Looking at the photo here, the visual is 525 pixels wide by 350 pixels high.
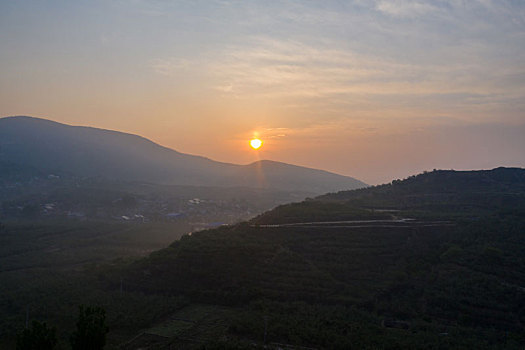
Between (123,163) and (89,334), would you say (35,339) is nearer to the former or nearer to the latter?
(89,334)

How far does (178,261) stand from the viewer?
32.8 m

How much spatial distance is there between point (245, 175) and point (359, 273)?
468 ft

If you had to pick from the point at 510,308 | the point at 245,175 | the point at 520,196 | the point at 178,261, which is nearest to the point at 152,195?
the point at 245,175

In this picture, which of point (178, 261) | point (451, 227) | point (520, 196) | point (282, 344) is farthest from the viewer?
point (520, 196)

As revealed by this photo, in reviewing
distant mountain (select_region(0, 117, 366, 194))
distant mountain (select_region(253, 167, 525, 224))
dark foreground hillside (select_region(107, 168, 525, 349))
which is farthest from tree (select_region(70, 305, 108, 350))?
distant mountain (select_region(0, 117, 366, 194))

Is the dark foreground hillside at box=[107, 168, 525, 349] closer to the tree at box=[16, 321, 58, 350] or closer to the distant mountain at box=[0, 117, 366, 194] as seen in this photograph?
the tree at box=[16, 321, 58, 350]

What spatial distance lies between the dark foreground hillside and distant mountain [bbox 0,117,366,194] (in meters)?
111

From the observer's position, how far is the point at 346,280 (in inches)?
1161

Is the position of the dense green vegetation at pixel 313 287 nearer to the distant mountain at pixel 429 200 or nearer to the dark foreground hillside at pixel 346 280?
the dark foreground hillside at pixel 346 280

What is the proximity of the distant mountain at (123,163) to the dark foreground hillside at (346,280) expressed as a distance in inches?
4358

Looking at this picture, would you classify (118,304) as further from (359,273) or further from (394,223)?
(394,223)

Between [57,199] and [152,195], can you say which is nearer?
[57,199]

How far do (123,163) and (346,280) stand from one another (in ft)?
505

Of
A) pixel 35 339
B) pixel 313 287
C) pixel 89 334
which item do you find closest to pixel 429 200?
pixel 313 287
